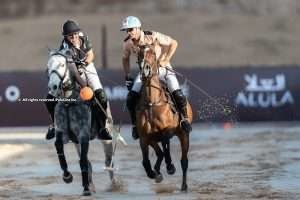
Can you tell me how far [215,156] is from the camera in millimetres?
18875

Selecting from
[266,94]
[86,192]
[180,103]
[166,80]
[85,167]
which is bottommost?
[266,94]

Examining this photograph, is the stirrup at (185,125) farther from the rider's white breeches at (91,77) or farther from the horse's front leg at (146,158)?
the rider's white breeches at (91,77)

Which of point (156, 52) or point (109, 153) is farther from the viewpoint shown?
point (109, 153)


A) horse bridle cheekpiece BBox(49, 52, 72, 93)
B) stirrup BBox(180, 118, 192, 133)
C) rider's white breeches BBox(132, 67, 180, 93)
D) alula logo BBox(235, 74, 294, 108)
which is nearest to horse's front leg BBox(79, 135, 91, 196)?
horse bridle cheekpiece BBox(49, 52, 72, 93)

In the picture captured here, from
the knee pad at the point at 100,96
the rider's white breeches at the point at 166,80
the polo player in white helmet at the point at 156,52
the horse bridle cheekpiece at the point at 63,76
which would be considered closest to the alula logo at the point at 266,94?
the polo player in white helmet at the point at 156,52

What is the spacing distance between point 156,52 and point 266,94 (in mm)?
11491

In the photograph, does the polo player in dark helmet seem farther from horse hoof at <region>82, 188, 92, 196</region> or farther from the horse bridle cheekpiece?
horse hoof at <region>82, 188, 92, 196</region>

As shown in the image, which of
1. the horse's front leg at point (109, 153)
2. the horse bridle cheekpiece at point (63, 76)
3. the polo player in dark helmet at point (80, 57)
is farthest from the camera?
the horse's front leg at point (109, 153)

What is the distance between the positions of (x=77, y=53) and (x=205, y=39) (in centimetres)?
3200

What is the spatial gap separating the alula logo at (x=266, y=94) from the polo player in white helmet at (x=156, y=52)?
35.6ft

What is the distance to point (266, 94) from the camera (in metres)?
25.0

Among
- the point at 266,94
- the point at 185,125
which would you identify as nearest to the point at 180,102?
the point at 185,125

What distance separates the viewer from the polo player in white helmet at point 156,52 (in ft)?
44.7

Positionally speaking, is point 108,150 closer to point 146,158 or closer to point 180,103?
point 146,158
